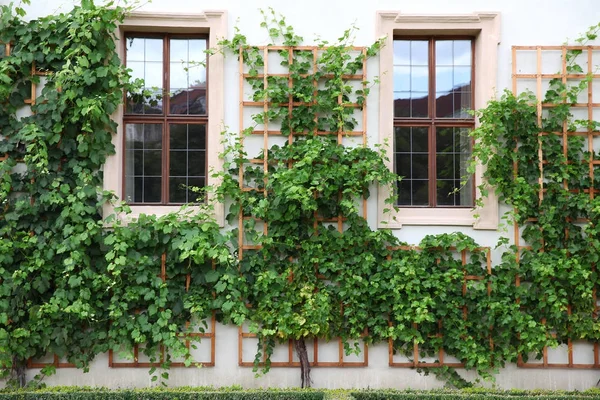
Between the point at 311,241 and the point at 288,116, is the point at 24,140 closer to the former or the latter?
the point at 288,116

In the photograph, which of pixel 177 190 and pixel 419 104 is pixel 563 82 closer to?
pixel 419 104

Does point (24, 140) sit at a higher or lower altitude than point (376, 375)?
higher

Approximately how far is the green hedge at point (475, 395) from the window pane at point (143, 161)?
3.11 metres

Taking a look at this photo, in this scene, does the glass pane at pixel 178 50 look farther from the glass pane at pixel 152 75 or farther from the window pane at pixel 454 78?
the window pane at pixel 454 78

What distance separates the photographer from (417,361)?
6.54 metres

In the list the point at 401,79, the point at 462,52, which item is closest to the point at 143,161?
the point at 401,79

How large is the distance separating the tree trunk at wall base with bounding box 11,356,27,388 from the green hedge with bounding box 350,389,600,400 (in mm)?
3484

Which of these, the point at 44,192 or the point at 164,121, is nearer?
the point at 44,192

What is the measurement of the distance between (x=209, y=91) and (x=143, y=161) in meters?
1.09

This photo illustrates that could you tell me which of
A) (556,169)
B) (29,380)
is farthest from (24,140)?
(556,169)

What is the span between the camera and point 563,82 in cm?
662

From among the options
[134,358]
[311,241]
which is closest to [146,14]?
[311,241]

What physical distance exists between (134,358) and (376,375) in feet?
8.53

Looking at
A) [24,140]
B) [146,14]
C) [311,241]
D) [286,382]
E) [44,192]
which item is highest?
[146,14]
